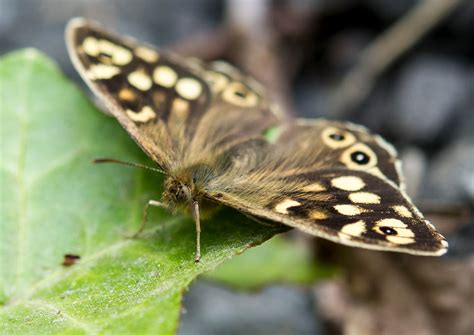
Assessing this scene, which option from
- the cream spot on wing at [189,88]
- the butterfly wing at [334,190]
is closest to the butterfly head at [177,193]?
the butterfly wing at [334,190]

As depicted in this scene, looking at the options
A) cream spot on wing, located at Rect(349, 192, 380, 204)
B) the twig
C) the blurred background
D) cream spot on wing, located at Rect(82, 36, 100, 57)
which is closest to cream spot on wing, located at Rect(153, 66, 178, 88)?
cream spot on wing, located at Rect(82, 36, 100, 57)

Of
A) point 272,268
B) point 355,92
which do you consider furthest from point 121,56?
point 355,92

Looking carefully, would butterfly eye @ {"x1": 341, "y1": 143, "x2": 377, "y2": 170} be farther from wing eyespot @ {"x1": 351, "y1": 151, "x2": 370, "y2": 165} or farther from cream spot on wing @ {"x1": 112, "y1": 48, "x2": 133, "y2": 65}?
cream spot on wing @ {"x1": 112, "y1": 48, "x2": 133, "y2": 65}

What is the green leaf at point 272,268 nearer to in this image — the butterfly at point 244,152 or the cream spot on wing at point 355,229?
A: the butterfly at point 244,152

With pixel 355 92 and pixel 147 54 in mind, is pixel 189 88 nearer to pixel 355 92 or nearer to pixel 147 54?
pixel 147 54

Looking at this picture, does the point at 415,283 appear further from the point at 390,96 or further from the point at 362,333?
the point at 390,96

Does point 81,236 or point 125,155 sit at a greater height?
point 125,155

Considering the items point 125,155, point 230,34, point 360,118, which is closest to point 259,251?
point 125,155
